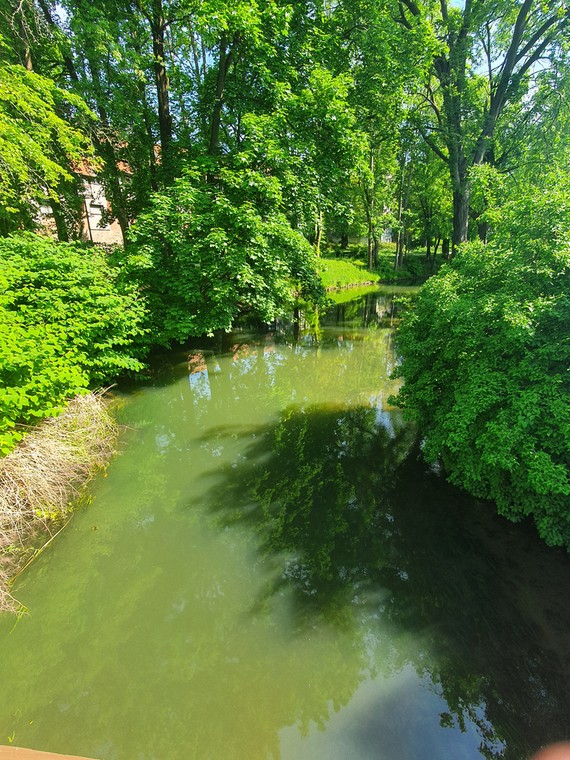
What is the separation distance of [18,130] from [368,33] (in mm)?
9967

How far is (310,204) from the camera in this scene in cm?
1078

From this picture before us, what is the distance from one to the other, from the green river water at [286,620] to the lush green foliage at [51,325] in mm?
1579

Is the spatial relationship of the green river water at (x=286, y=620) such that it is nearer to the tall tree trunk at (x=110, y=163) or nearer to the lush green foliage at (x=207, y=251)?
the lush green foliage at (x=207, y=251)

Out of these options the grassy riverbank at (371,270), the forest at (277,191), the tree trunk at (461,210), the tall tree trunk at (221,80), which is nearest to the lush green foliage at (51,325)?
the forest at (277,191)

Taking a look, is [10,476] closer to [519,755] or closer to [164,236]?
[519,755]

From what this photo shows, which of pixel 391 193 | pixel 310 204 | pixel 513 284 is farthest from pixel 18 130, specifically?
pixel 391 193

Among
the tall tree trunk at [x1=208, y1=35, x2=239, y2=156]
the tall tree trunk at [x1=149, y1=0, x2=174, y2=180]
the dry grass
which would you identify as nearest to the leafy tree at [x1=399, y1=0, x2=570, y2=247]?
the tall tree trunk at [x1=208, y1=35, x2=239, y2=156]

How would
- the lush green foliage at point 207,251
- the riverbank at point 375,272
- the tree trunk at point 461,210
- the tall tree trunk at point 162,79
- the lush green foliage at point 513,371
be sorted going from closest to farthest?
the lush green foliage at point 513,371
the lush green foliage at point 207,251
the tall tree trunk at point 162,79
the tree trunk at point 461,210
the riverbank at point 375,272

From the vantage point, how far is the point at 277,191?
9695mm

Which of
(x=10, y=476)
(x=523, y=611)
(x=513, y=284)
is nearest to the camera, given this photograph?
(x=523, y=611)

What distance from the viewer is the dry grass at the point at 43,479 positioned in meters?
4.07

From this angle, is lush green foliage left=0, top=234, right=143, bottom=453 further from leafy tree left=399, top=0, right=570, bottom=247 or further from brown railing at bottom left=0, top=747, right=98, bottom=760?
leafy tree left=399, top=0, right=570, bottom=247

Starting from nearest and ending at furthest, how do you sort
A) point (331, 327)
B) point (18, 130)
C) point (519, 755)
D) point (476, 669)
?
point (519, 755)
point (476, 669)
point (18, 130)
point (331, 327)

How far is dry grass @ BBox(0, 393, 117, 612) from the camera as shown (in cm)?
407
